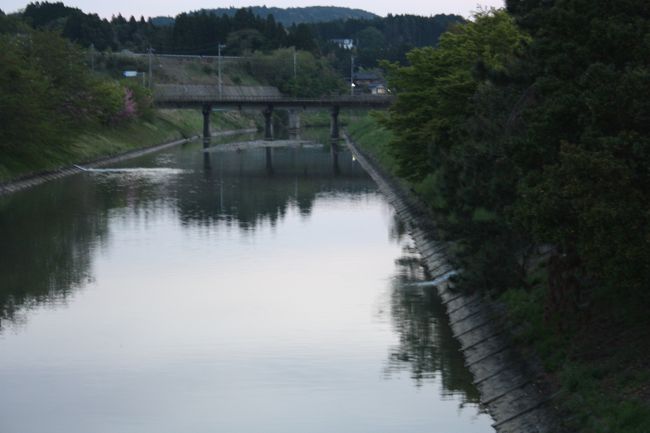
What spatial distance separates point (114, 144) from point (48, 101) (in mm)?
27838

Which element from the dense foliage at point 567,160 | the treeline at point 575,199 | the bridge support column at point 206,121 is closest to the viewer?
the treeline at point 575,199

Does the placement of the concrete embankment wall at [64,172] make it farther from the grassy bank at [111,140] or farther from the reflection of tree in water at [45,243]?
the reflection of tree in water at [45,243]

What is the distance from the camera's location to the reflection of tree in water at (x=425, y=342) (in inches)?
1255

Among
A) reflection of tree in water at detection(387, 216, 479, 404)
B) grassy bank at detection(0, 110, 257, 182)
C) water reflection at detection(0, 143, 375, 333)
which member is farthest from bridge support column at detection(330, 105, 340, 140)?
reflection of tree in water at detection(387, 216, 479, 404)

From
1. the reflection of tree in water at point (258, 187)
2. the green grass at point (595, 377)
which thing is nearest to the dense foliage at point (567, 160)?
the green grass at point (595, 377)

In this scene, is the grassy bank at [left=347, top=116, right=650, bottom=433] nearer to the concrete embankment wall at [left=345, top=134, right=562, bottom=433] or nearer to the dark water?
the concrete embankment wall at [left=345, top=134, right=562, bottom=433]

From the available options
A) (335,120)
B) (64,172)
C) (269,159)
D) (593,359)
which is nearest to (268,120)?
(335,120)

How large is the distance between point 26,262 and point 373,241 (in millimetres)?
17601

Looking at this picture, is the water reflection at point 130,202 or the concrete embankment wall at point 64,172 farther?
the concrete embankment wall at point 64,172

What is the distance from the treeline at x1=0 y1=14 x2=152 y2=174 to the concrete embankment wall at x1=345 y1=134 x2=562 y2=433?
151ft

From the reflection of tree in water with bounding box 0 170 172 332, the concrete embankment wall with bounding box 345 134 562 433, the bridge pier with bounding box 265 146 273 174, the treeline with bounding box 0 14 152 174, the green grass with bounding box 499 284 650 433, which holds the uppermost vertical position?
the treeline with bounding box 0 14 152 174

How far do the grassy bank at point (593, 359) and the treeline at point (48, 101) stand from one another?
2346 inches

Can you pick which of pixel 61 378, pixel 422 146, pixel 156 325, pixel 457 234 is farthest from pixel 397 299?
pixel 422 146

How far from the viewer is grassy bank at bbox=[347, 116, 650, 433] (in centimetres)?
2288
